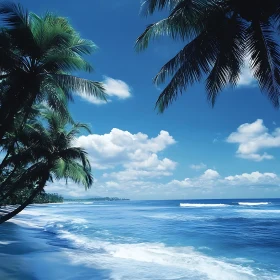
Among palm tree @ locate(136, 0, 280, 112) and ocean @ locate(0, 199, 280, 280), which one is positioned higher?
palm tree @ locate(136, 0, 280, 112)

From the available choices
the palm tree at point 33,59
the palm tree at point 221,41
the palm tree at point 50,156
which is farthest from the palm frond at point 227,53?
the palm tree at point 50,156

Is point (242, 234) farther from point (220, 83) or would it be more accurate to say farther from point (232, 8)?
point (232, 8)

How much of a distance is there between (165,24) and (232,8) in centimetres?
141

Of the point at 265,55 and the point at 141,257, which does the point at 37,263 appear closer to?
the point at 141,257

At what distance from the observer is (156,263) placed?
9469mm

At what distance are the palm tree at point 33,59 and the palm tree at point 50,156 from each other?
10.5 ft

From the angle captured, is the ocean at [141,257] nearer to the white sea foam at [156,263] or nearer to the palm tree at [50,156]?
the white sea foam at [156,263]

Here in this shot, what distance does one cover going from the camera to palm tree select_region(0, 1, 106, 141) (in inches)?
216

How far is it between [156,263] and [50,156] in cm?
515

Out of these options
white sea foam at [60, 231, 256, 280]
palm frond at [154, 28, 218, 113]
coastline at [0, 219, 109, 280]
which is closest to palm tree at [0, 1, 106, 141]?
palm frond at [154, 28, 218, 113]

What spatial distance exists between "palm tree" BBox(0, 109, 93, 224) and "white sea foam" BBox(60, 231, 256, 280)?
9.30 ft

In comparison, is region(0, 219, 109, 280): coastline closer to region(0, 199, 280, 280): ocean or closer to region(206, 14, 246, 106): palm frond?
region(0, 199, 280, 280): ocean

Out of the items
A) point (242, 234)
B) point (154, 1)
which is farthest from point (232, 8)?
point (242, 234)

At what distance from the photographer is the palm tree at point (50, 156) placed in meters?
9.24
